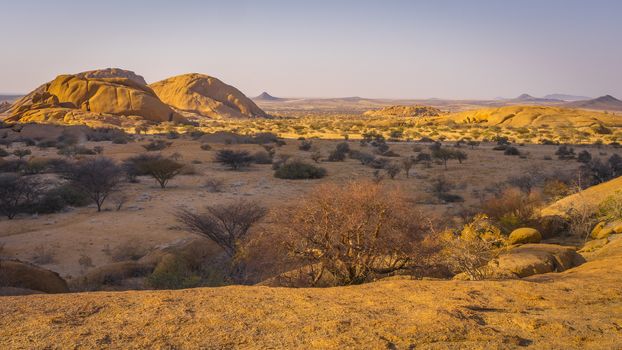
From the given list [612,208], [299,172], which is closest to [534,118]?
[299,172]

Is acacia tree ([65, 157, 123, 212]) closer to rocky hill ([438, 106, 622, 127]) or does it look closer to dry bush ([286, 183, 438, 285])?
dry bush ([286, 183, 438, 285])

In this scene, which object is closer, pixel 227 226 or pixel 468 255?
pixel 468 255

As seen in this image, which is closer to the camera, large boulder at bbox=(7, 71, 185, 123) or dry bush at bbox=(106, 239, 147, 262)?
dry bush at bbox=(106, 239, 147, 262)

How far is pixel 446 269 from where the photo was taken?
671 cm

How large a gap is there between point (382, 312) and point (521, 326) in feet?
3.78

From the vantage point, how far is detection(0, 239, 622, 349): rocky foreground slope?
3.34 meters

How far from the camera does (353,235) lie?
234 inches

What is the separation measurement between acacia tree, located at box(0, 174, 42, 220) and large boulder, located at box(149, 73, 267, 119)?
5962 centimetres

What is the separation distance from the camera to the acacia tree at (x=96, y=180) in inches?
536

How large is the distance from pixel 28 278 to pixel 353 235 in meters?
4.59

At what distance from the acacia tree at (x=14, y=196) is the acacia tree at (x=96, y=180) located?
1228 millimetres

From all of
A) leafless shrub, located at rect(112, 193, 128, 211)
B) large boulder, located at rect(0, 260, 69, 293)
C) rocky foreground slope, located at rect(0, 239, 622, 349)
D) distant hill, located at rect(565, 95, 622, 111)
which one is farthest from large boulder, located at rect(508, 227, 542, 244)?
distant hill, located at rect(565, 95, 622, 111)

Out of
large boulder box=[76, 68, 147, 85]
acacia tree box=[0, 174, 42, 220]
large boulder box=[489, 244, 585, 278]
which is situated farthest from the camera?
large boulder box=[76, 68, 147, 85]

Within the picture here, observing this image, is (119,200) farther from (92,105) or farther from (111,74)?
(111,74)
